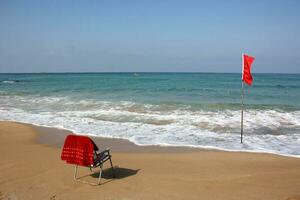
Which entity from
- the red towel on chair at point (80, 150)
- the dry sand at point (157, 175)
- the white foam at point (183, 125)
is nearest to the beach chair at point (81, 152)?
the red towel on chair at point (80, 150)

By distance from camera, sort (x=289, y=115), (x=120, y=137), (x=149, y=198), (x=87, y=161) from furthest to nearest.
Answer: (x=289, y=115)
(x=120, y=137)
(x=87, y=161)
(x=149, y=198)

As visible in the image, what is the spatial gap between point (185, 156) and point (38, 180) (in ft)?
11.7

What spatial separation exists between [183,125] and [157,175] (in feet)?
19.5

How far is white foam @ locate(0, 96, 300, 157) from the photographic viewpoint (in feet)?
30.1

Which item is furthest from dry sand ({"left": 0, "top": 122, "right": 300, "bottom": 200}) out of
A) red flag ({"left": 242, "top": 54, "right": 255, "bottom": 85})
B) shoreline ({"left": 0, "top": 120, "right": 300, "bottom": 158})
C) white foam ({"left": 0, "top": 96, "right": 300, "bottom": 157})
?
red flag ({"left": 242, "top": 54, "right": 255, "bottom": 85})

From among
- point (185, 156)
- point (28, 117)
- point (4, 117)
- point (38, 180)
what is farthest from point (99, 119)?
point (38, 180)

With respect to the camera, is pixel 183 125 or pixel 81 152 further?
pixel 183 125

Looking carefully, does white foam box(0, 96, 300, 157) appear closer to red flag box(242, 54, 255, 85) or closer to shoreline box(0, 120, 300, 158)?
→ shoreline box(0, 120, 300, 158)

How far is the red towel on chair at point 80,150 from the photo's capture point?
5.59 meters

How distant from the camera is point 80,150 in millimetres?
5672

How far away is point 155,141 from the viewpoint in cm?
929

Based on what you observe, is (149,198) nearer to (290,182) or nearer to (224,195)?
(224,195)

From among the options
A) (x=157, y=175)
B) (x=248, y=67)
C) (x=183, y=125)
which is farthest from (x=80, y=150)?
(x=183, y=125)

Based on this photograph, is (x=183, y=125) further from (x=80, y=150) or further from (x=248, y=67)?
(x=80, y=150)
